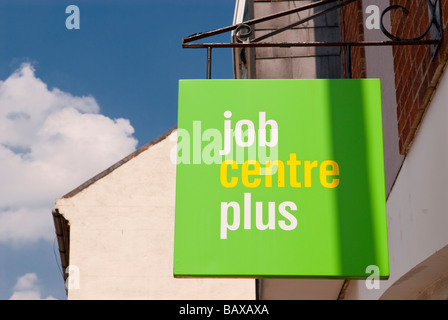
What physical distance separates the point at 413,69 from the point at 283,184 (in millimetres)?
1358

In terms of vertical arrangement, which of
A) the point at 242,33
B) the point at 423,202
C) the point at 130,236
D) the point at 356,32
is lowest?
the point at 423,202

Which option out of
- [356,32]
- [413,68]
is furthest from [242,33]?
[356,32]

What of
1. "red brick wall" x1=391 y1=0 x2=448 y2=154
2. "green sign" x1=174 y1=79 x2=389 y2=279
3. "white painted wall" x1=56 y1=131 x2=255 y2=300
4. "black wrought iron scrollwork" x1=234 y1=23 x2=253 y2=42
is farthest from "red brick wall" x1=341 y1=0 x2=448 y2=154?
"white painted wall" x1=56 y1=131 x2=255 y2=300

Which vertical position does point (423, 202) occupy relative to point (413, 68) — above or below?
below

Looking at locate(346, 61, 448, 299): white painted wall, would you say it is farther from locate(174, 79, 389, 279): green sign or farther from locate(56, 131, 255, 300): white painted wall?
locate(56, 131, 255, 300): white painted wall

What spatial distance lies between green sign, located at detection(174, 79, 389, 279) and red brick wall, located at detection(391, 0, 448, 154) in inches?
14.5

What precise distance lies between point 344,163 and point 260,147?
502 mm

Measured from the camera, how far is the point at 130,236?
60.6 feet

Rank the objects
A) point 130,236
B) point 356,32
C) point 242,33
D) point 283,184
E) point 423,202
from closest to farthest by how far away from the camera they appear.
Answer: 1. point 283,184
2. point 423,202
3. point 242,33
4. point 356,32
5. point 130,236

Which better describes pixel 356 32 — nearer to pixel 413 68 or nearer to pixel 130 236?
pixel 413 68

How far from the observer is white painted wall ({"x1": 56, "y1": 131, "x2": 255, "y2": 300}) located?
18.2 m

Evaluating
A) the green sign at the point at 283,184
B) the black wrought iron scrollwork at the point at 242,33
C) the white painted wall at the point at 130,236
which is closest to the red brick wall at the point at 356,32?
the black wrought iron scrollwork at the point at 242,33

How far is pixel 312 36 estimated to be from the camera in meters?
9.73

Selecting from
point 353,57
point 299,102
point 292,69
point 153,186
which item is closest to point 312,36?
point 292,69
